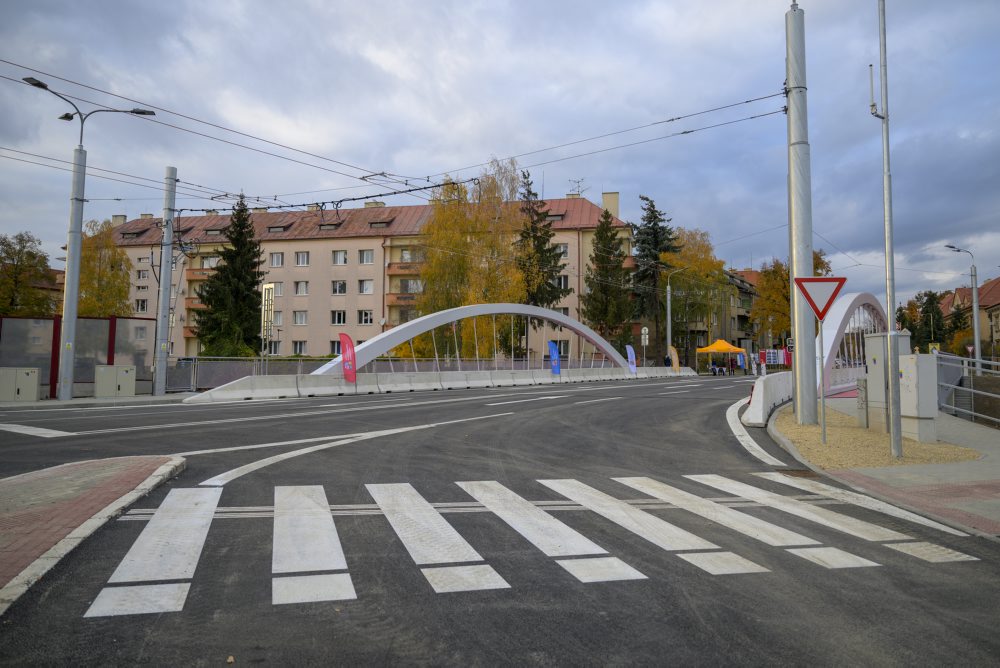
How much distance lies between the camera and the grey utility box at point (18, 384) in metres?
22.2

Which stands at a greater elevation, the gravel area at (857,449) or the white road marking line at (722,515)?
the gravel area at (857,449)

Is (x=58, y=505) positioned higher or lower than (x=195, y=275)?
lower

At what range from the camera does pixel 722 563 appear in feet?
16.6

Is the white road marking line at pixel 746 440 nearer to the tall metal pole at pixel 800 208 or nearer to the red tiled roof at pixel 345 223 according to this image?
the tall metal pole at pixel 800 208

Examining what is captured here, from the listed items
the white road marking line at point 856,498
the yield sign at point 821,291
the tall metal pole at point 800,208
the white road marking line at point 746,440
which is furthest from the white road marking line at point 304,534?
the tall metal pole at point 800,208

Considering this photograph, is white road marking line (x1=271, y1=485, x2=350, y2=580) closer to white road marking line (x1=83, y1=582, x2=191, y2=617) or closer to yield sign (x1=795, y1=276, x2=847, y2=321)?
white road marking line (x1=83, y1=582, x2=191, y2=617)

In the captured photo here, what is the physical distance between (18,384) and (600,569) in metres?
23.6

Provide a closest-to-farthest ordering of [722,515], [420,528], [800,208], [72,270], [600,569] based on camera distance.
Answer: [600,569], [420,528], [722,515], [800,208], [72,270]

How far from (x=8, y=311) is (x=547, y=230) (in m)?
40.1

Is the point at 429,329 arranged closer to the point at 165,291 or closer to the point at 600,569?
the point at 165,291

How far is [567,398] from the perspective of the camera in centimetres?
2280

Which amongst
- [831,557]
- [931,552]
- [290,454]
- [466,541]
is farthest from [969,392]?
[466,541]

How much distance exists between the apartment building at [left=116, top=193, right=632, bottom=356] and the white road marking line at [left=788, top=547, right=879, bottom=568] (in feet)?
186

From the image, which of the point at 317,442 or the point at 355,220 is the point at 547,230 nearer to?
the point at 355,220
